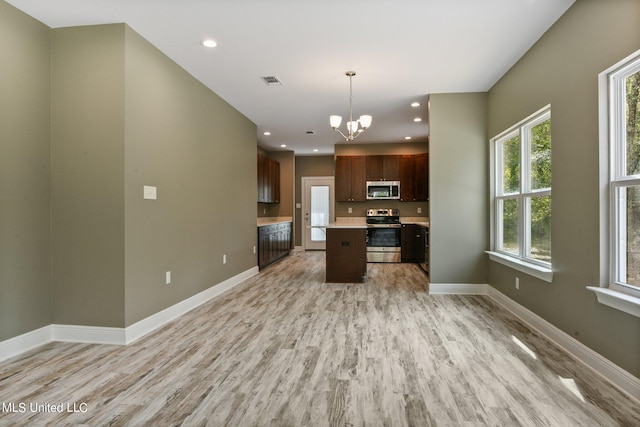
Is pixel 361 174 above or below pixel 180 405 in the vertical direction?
above

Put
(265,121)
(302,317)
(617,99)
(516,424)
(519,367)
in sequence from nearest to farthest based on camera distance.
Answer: (516,424) < (617,99) < (519,367) < (302,317) < (265,121)

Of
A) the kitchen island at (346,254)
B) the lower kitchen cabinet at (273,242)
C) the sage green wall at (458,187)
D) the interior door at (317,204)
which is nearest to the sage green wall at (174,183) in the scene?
the lower kitchen cabinet at (273,242)

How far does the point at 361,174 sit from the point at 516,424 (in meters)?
6.58

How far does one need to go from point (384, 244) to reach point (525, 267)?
4.13 metres

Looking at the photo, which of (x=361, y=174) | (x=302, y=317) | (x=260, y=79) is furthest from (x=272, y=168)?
(x=302, y=317)

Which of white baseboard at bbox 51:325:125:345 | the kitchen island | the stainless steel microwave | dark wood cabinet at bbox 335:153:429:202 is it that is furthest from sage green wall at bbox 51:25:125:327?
the stainless steel microwave

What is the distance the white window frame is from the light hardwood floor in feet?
2.12

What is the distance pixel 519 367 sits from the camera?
2523 mm

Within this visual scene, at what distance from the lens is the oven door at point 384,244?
7555mm

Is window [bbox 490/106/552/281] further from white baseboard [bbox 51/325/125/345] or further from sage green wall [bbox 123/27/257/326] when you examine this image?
white baseboard [bbox 51/325/125/345]

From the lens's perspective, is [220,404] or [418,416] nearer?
[418,416]

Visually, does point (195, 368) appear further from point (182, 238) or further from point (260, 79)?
point (260, 79)

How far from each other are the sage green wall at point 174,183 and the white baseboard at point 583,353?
3.54 m

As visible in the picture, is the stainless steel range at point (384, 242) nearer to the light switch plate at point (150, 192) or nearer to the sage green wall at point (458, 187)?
the sage green wall at point (458, 187)
